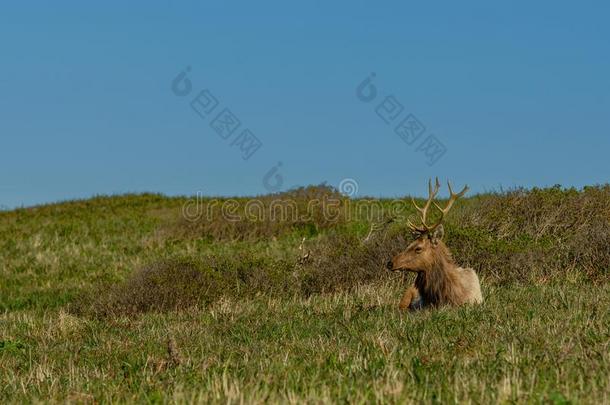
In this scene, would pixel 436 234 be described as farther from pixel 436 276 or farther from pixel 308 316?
pixel 308 316

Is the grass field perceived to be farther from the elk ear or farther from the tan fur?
the elk ear

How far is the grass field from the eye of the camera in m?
5.76

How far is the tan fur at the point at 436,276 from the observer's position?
11.6 m

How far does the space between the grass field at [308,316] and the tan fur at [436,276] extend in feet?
1.52

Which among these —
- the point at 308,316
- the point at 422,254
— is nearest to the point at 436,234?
the point at 422,254

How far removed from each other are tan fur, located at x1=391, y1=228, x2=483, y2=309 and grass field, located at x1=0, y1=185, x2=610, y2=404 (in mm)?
462

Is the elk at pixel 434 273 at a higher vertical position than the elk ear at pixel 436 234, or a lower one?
lower

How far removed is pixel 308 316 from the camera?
11.3 m

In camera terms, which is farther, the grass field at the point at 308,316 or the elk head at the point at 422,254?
the elk head at the point at 422,254

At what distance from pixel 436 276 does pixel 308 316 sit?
70.6 inches

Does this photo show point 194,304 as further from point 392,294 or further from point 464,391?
point 464,391

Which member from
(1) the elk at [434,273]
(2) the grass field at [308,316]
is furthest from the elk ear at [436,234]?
(2) the grass field at [308,316]

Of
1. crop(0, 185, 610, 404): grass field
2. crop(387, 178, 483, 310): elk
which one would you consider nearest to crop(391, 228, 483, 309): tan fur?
crop(387, 178, 483, 310): elk

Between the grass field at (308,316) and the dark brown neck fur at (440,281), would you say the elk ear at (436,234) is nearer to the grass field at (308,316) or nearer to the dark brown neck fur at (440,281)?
the dark brown neck fur at (440,281)
